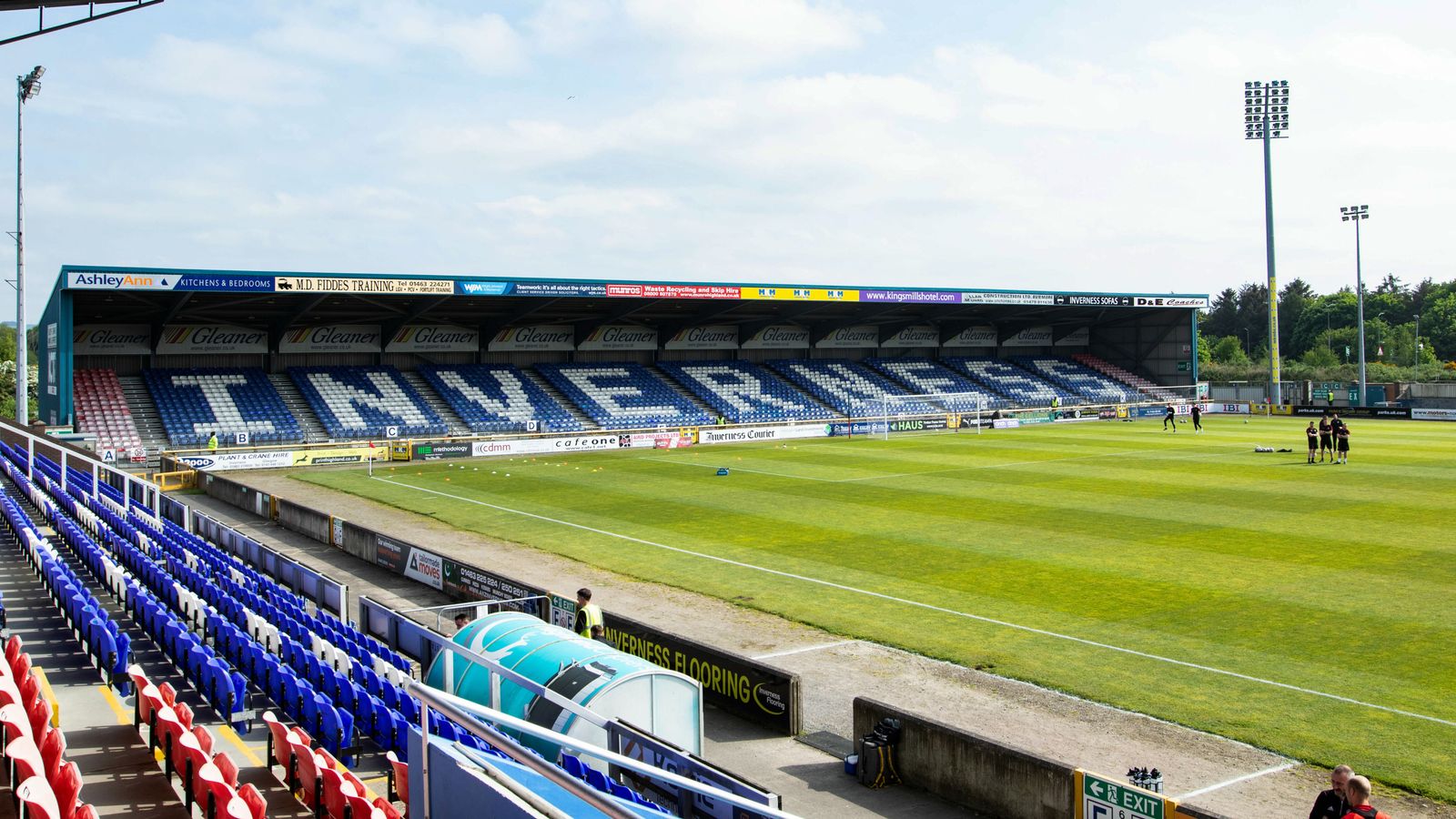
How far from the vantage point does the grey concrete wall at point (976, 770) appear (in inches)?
→ 389

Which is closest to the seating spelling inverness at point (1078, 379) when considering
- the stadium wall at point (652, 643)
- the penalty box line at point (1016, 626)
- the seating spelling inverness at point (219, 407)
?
the seating spelling inverness at point (219, 407)

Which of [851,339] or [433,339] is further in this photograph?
[851,339]

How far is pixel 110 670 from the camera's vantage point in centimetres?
1229

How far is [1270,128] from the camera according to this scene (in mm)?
71500

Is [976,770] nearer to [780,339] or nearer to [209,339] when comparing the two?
[209,339]

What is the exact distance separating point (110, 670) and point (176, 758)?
3.77 m

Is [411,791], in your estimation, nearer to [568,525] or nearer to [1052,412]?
[568,525]

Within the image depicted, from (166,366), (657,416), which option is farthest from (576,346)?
(166,366)

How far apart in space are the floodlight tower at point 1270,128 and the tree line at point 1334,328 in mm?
23214

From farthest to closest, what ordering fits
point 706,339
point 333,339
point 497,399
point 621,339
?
point 706,339 → point 621,339 → point 497,399 → point 333,339

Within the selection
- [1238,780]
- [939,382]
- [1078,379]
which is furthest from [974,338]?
[1238,780]

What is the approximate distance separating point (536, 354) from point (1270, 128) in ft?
165

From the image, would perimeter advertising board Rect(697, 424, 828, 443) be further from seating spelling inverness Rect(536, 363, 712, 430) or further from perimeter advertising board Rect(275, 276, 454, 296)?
perimeter advertising board Rect(275, 276, 454, 296)

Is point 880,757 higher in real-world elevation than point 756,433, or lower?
lower
